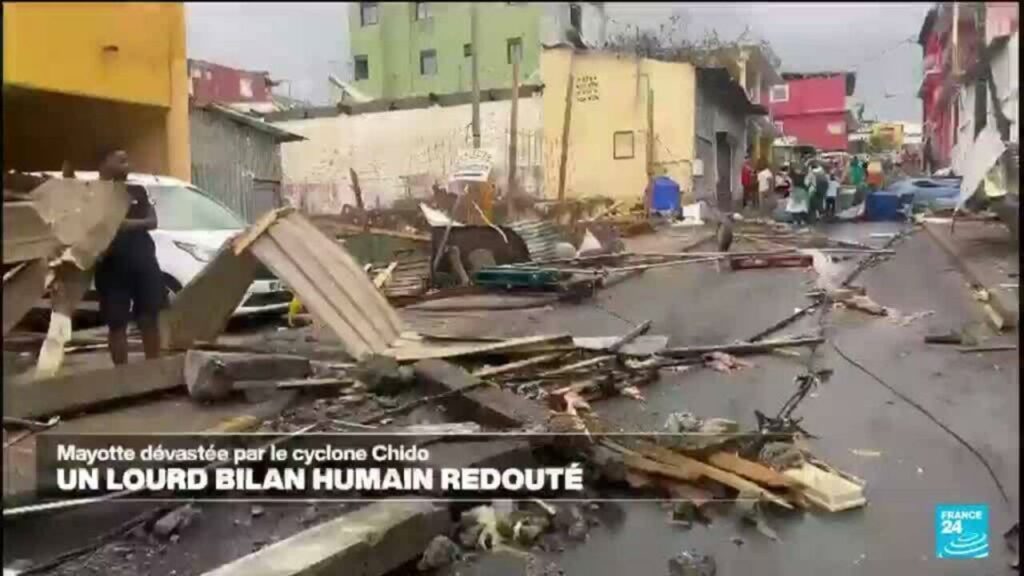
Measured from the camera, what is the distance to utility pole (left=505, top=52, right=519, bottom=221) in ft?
8.77

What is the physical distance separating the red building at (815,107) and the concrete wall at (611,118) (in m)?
0.22

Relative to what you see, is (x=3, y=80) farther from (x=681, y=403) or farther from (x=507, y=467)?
(x=681, y=403)

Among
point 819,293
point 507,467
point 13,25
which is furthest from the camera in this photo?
point 819,293

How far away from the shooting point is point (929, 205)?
2.84 m

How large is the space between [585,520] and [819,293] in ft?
2.60

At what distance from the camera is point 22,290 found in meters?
2.72

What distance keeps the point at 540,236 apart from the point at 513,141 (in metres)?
0.23

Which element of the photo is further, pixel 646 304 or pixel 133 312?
pixel 646 304

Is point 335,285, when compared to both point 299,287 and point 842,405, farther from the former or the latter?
point 842,405

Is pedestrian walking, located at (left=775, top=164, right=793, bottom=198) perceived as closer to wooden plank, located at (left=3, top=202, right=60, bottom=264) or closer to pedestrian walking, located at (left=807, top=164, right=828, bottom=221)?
pedestrian walking, located at (left=807, top=164, right=828, bottom=221)

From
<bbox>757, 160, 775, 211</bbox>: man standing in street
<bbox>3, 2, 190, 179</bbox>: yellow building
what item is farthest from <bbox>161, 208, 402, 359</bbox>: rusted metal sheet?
<bbox>757, 160, 775, 211</bbox>: man standing in street

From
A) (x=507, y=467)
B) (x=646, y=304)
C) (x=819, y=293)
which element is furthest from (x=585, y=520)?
(x=819, y=293)

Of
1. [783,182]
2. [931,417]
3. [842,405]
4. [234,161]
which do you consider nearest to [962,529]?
[931,417]

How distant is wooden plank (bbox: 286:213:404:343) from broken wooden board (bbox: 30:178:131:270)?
1.22ft
